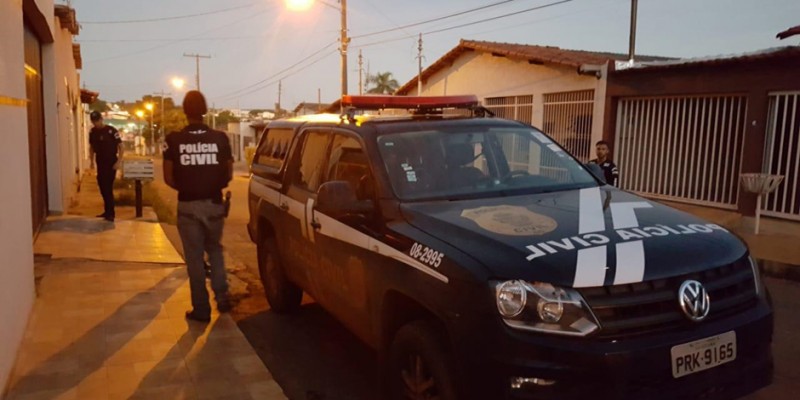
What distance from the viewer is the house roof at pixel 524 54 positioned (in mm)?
13969

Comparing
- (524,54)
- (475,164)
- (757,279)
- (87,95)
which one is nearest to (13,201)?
(475,164)

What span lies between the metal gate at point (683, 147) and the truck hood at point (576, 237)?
326 inches

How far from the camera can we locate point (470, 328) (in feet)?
8.99

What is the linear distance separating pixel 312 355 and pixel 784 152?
8.64 metres

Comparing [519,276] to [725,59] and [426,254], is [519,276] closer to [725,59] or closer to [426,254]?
[426,254]

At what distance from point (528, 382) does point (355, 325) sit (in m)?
1.61

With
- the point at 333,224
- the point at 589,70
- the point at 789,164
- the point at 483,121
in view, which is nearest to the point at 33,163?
the point at 333,224

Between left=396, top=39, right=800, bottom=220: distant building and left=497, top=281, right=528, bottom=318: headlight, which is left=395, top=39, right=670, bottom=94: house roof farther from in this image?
left=497, top=281, right=528, bottom=318: headlight

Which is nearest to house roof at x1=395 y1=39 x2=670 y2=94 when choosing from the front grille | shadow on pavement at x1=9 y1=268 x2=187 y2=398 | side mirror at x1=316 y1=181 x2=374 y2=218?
shadow on pavement at x1=9 y1=268 x2=187 y2=398

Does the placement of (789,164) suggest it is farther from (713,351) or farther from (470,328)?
(470,328)

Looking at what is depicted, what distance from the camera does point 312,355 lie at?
495 cm

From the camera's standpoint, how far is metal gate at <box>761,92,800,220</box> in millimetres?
9766

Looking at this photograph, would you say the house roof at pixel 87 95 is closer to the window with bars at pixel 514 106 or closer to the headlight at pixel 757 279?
the window with bars at pixel 514 106

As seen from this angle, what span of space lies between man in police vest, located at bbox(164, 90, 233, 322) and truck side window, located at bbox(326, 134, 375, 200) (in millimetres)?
1291
